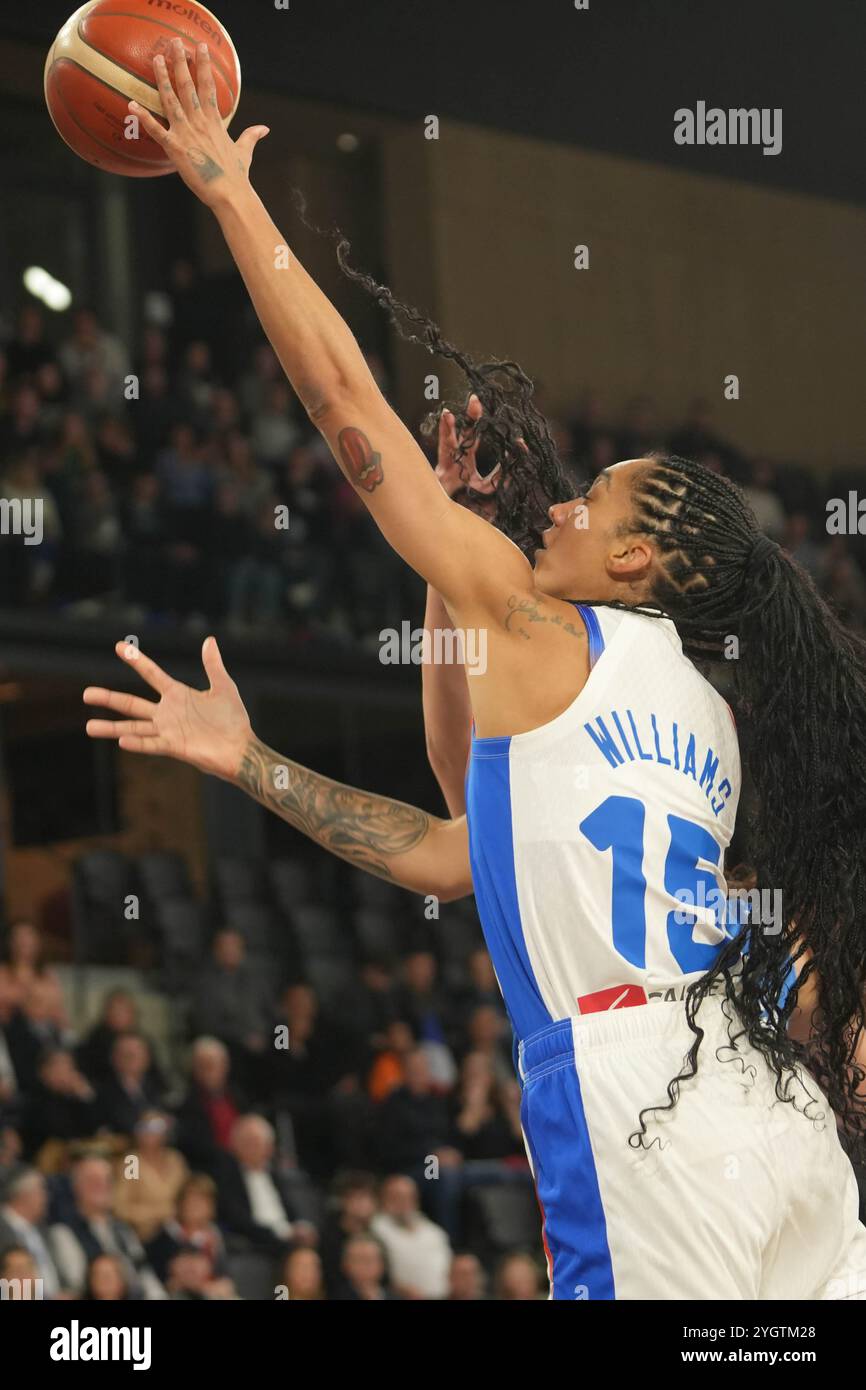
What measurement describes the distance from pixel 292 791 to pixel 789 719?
0.99 metres

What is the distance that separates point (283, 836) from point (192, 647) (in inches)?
69.9

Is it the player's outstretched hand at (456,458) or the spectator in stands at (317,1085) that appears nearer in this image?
the player's outstretched hand at (456,458)

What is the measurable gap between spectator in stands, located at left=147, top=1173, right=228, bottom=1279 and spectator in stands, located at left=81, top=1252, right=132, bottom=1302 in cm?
27

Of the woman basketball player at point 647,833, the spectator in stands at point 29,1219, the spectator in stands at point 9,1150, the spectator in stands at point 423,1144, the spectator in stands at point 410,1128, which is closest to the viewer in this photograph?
the woman basketball player at point 647,833

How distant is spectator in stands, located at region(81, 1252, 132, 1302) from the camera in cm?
711

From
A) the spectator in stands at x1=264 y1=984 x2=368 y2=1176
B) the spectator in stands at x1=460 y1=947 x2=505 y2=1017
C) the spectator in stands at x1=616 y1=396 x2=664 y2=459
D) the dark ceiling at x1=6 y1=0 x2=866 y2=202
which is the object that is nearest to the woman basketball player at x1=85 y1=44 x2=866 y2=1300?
the spectator in stands at x1=264 y1=984 x2=368 y2=1176

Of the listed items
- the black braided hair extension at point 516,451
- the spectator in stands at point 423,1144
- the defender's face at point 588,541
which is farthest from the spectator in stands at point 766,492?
the defender's face at point 588,541

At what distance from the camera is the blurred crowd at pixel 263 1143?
7.43 meters

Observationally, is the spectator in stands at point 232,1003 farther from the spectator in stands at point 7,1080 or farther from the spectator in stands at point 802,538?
the spectator in stands at point 802,538

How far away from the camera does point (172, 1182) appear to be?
7.95 meters

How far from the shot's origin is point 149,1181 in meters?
7.90

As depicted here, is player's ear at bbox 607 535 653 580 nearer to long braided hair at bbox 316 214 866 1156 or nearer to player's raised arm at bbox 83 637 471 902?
long braided hair at bbox 316 214 866 1156

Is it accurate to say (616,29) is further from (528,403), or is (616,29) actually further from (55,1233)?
(528,403)
